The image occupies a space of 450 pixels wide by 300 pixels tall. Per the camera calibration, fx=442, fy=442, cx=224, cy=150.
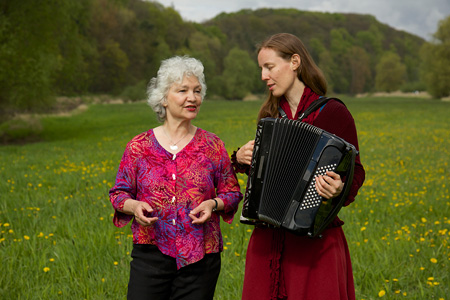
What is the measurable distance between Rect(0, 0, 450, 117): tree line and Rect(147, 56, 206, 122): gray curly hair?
1.25 ft

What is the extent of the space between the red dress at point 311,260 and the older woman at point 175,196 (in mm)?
265

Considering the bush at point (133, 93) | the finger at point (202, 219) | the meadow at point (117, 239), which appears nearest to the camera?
the finger at point (202, 219)

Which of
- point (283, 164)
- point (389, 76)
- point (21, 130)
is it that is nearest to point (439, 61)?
point (21, 130)

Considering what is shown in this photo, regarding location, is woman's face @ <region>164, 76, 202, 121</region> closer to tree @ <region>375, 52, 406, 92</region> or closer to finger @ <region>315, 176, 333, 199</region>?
finger @ <region>315, 176, 333, 199</region>

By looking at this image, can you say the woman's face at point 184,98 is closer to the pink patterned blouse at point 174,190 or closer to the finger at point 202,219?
the pink patterned blouse at point 174,190

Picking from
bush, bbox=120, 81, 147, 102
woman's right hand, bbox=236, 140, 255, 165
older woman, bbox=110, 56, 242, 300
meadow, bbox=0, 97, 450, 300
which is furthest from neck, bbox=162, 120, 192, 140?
bush, bbox=120, 81, 147, 102

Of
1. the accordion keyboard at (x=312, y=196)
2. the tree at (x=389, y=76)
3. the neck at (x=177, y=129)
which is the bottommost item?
the accordion keyboard at (x=312, y=196)

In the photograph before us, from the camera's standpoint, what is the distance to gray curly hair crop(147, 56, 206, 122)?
2258 millimetres

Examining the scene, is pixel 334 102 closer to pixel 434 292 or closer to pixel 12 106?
pixel 434 292

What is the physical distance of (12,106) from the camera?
1661 centimetres

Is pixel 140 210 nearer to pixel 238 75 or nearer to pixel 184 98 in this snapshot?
pixel 184 98

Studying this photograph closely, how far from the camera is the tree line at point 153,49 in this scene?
1571 cm

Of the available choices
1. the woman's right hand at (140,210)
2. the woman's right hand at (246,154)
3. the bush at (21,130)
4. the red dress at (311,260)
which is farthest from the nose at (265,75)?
the bush at (21,130)

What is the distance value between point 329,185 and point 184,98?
2.76ft
